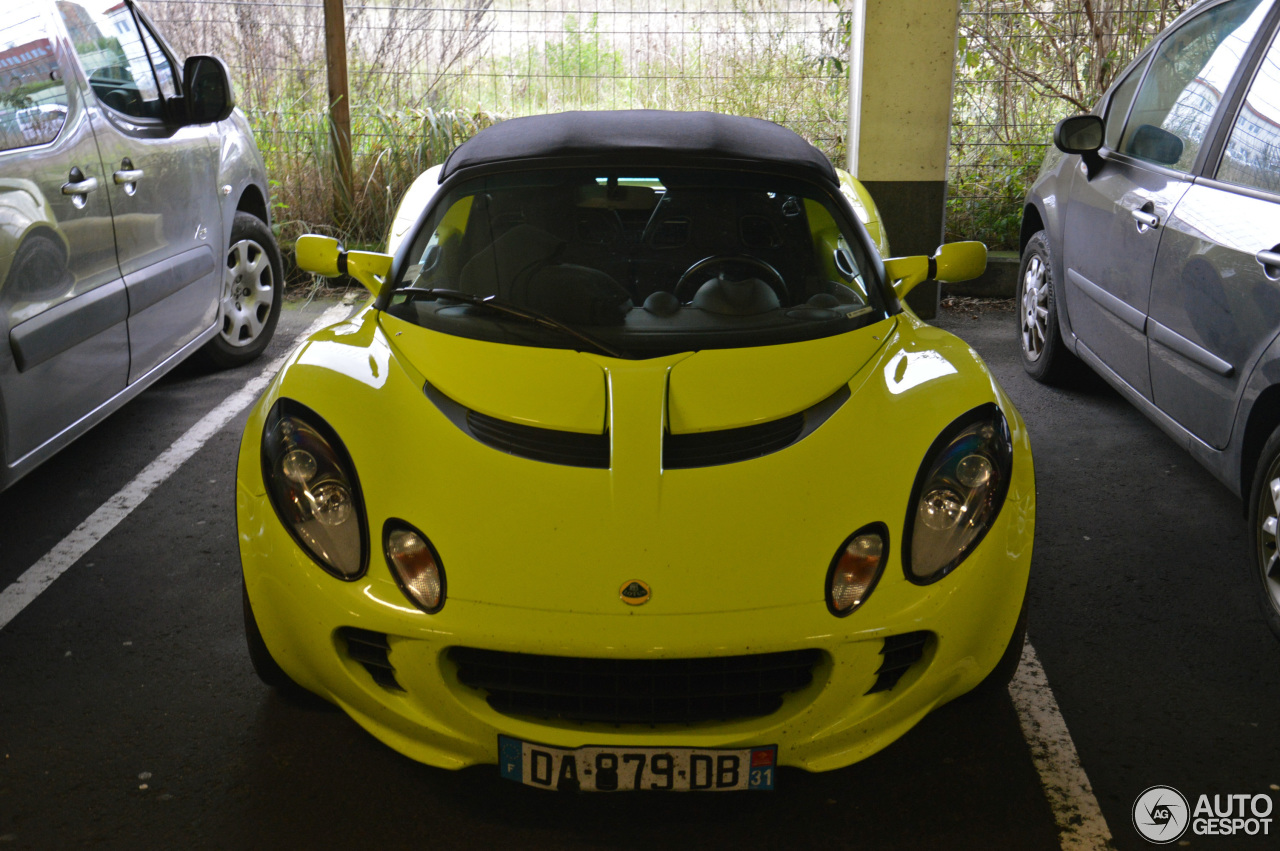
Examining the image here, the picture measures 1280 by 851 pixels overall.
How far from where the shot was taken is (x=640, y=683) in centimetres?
193

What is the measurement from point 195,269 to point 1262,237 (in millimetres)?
4004

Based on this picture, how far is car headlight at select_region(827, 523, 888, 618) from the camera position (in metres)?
1.94

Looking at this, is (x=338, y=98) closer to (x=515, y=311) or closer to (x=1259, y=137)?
(x=515, y=311)

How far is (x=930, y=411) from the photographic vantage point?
230cm

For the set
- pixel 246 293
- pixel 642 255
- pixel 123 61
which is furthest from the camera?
pixel 246 293

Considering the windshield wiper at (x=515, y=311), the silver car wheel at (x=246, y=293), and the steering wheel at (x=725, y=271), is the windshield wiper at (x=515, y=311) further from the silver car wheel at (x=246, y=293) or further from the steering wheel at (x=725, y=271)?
the silver car wheel at (x=246, y=293)

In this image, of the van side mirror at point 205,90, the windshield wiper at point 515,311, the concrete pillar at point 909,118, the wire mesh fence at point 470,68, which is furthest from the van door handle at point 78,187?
the concrete pillar at point 909,118

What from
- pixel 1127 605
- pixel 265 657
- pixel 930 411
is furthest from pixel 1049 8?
pixel 265 657

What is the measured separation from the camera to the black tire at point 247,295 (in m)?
5.24

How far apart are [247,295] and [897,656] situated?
4.44 m

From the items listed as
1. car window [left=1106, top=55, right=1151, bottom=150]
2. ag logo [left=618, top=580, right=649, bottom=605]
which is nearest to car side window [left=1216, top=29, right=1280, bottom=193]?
car window [left=1106, top=55, right=1151, bottom=150]

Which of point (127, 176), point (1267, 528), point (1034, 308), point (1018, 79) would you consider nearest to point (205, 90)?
point (127, 176)

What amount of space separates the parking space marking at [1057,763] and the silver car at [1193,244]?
27.2 inches

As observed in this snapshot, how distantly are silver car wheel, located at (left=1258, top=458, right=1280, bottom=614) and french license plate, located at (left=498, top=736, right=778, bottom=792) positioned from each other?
164 centimetres
